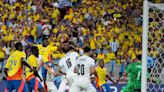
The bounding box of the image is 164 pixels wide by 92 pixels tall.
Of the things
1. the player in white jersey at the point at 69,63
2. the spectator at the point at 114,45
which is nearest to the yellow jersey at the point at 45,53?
the player in white jersey at the point at 69,63

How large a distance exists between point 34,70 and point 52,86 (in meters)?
2.43

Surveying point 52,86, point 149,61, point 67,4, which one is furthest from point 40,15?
point 149,61

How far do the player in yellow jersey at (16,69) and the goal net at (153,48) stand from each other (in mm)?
4891

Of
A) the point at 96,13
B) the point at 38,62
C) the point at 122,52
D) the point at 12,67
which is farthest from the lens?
the point at 96,13

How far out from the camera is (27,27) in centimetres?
2745

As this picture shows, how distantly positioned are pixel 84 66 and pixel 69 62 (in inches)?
38.8

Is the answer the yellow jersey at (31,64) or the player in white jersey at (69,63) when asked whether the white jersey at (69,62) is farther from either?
the yellow jersey at (31,64)

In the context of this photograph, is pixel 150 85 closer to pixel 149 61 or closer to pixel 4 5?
pixel 149 61

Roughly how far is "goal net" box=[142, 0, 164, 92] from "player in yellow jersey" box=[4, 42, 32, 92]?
4.89 m

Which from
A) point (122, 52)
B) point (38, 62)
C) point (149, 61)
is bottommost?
point (122, 52)

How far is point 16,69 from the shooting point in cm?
1310

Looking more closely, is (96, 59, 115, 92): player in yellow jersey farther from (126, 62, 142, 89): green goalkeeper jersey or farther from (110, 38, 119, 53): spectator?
(110, 38, 119, 53): spectator

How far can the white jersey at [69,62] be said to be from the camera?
13.3 m

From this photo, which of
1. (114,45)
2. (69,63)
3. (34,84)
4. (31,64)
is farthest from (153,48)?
(114,45)
